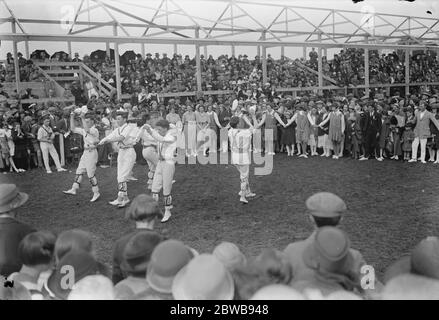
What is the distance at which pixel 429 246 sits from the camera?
2721 millimetres

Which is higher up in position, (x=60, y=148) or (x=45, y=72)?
(x=45, y=72)

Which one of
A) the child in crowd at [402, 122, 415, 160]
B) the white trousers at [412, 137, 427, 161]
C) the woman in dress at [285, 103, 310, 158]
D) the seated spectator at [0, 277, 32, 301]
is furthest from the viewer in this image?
the woman in dress at [285, 103, 310, 158]

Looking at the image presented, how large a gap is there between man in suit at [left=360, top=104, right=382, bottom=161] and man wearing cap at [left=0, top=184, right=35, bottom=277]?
36.6 feet

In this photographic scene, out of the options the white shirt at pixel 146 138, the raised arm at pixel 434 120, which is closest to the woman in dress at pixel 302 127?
the raised arm at pixel 434 120

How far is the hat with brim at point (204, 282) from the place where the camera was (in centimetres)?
248

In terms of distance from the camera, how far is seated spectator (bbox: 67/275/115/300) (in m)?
2.75

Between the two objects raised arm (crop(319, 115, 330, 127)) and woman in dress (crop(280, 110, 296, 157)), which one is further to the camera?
woman in dress (crop(280, 110, 296, 157))

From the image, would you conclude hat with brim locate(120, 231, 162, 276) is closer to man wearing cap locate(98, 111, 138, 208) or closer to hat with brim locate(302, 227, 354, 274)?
hat with brim locate(302, 227, 354, 274)

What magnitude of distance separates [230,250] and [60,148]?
12.1m

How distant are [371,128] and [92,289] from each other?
12.0m

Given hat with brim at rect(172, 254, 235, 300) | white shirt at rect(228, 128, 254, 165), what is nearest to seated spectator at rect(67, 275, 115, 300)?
hat with brim at rect(172, 254, 235, 300)
